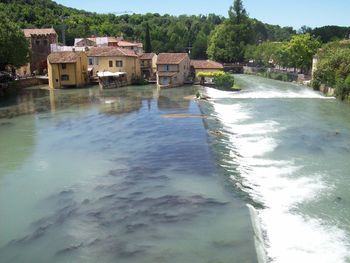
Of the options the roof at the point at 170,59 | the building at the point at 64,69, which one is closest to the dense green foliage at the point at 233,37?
the roof at the point at 170,59

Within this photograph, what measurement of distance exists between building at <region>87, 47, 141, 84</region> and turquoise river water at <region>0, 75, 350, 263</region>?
2341 centimetres

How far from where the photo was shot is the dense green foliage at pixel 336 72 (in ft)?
145

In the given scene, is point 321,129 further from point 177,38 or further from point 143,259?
point 177,38

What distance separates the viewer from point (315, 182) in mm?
18641

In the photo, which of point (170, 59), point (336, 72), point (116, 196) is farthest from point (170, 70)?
point (116, 196)

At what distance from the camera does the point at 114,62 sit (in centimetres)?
5741

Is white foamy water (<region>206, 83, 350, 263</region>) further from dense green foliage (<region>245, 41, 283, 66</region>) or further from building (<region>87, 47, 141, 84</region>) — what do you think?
dense green foliage (<region>245, 41, 283, 66</region>)

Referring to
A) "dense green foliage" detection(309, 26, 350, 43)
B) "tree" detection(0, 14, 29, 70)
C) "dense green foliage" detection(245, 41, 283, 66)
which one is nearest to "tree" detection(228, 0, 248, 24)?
"dense green foliage" detection(245, 41, 283, 66)

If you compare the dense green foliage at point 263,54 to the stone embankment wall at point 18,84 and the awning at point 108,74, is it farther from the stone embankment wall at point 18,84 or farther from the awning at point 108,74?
the stone embankment wall at point 18,84

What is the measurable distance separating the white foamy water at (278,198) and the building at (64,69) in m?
31.0

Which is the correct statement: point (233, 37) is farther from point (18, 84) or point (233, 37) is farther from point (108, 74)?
point (18, 84)

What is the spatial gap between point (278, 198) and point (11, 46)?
38.0 m

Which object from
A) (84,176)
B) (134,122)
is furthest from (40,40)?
(84,176)

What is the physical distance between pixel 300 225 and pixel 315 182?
178 inches
